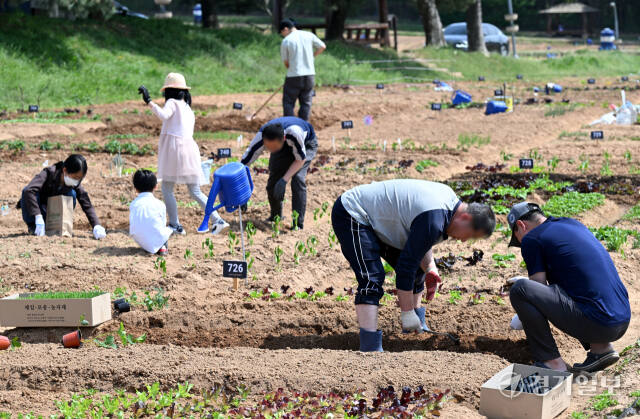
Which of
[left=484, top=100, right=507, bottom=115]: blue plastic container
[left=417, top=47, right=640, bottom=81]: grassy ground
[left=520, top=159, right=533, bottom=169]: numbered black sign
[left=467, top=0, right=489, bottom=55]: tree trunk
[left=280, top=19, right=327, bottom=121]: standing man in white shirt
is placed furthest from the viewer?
[left=467, top=0, right=489, bottom=55]: tree trunk

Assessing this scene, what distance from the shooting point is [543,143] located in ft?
51.0

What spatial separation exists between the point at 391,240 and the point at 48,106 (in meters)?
14.8

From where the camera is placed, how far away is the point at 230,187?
781 cm

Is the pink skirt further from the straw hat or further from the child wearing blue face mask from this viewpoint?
the child wearing blue face mask

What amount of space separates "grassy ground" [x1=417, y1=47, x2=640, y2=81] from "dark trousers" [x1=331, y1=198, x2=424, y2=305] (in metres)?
24.3

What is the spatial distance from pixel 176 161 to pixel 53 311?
2748mm

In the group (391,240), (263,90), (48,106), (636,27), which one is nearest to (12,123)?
(48,106)

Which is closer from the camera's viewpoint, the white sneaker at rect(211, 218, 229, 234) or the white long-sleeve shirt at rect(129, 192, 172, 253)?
the white long-sleeve shirt at rect(129, 192, 172, 253)

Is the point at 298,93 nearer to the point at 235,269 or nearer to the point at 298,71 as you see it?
the point at 298,71

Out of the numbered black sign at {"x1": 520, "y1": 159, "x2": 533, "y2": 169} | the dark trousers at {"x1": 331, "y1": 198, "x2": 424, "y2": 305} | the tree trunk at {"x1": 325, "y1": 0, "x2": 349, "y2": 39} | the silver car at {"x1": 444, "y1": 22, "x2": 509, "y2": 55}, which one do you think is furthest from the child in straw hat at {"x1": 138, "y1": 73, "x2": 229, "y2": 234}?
the silver car at {"x1": 444, "y1": 22, "x2": 509, "y2": 55}

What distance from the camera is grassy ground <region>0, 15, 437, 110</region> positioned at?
65.3 feet

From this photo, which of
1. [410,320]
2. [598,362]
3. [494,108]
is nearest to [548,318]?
[598,362]

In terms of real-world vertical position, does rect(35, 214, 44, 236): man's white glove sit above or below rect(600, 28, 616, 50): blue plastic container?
below

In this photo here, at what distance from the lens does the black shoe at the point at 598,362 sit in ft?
17.9
